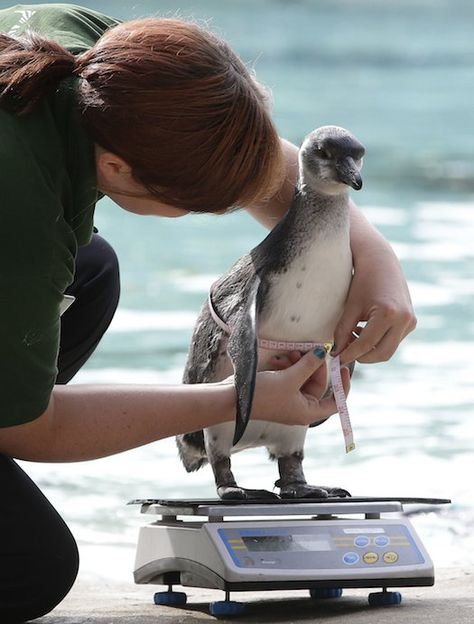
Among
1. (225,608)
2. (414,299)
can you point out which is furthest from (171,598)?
(414,299)

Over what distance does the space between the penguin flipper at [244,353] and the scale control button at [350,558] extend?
0.22 metres

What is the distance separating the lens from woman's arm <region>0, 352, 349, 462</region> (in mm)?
1688

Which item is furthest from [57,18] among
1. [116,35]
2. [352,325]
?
[352,325]

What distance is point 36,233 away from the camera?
5.11 feet

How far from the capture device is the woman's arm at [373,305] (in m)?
1.89

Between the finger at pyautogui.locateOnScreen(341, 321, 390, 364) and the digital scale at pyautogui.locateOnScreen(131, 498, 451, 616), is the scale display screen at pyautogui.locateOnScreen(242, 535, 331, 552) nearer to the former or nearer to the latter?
the digital scale at pyautogui.locateOnScreen(131, 498, 451, 616)

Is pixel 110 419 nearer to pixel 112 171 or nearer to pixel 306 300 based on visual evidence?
pixel 112 171

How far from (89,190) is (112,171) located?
0.05 metres

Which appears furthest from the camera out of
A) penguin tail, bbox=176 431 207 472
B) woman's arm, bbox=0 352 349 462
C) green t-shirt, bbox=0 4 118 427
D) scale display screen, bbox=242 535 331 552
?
penguin tail, bbox=176 431 207 472

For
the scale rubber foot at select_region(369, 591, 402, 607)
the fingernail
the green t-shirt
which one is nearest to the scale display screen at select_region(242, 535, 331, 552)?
the scale rubber foot at select_region(369, 591, 402, 607)

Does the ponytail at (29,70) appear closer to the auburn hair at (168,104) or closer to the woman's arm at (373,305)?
the auburn hair at (168,104)

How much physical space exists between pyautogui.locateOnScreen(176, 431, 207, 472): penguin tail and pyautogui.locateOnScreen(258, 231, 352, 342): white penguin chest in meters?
0.23

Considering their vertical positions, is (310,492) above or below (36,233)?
below

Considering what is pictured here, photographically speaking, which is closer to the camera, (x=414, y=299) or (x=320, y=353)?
(x=320, y=353)
